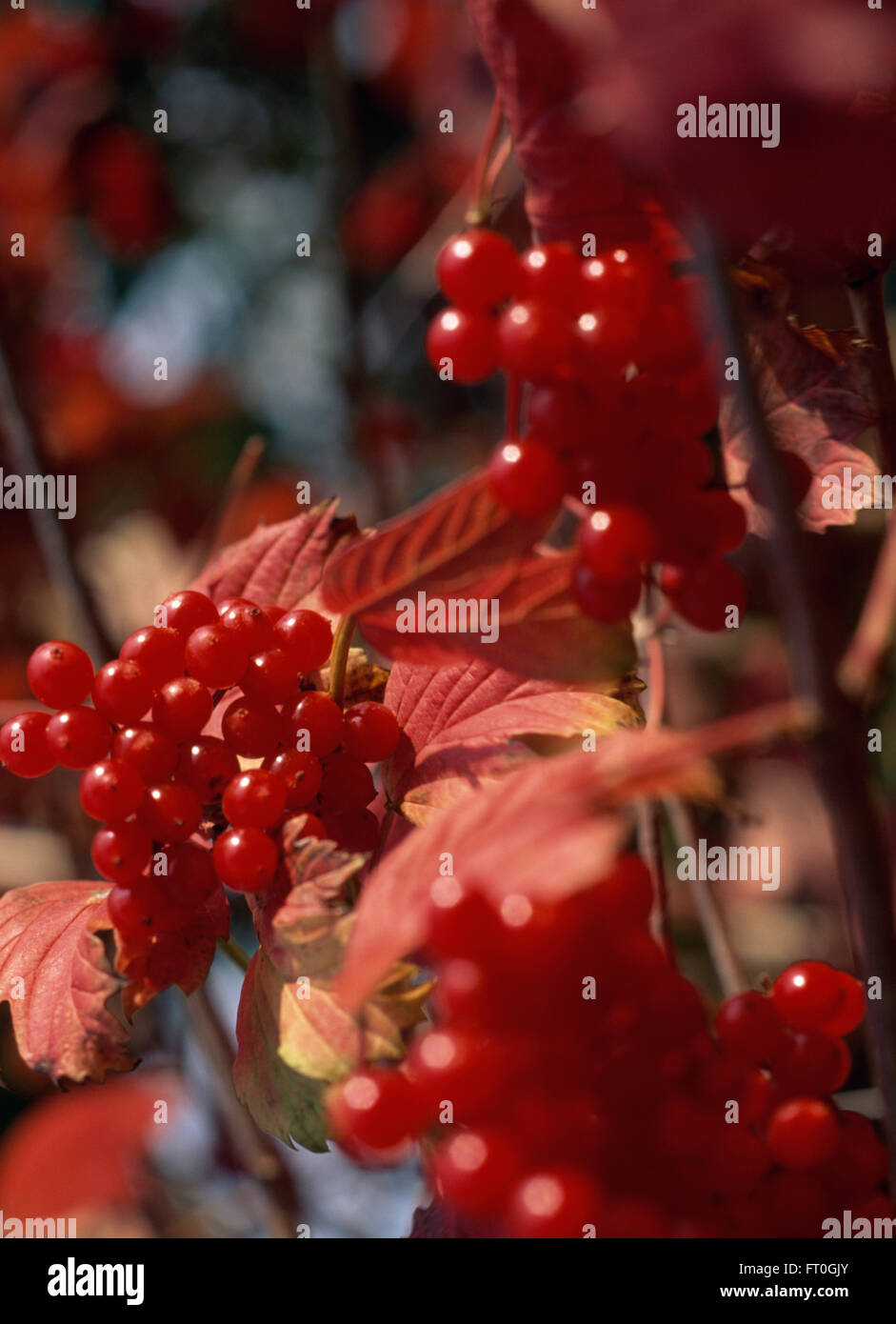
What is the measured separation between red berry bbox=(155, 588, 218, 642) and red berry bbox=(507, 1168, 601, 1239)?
0.91 ft

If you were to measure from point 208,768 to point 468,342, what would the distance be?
0.21 meters

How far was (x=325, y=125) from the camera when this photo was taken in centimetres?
147

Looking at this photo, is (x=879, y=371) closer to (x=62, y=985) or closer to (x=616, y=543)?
(x=616, y=543)

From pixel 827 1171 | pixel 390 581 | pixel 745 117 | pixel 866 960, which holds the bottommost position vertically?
pixel 827 1171

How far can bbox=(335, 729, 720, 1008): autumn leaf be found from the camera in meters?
0.30

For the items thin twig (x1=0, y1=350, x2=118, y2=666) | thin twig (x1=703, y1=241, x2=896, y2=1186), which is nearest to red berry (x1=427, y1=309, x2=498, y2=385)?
thin twig (x1=703, y1=241, x2=896, y2=1186)

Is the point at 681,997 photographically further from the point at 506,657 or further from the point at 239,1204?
the point at 239,1204

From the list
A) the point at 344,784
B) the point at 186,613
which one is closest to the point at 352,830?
the point at 344,784

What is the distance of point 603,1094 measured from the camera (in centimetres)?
37

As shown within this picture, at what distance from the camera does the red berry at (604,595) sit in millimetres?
377

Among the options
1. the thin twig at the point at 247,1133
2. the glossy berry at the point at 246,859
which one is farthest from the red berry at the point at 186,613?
the thin twig at the point at 247,1133

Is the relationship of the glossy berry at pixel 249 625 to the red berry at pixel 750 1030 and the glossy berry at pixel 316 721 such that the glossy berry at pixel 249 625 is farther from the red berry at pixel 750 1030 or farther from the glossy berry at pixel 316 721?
the red berry at pixel 750 1030

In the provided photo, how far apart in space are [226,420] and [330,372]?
220 millimetres

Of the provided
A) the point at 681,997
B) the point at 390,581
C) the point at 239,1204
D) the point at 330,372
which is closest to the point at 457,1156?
the point at 681,997
